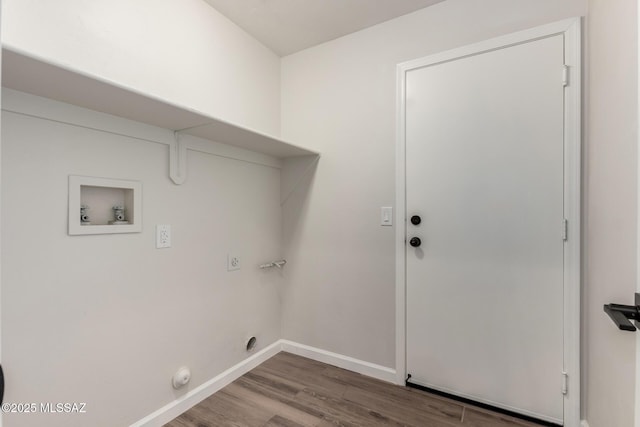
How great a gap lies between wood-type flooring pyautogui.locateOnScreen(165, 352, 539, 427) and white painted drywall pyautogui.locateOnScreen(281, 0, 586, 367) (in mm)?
242

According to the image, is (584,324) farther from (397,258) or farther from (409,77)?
(409,77)

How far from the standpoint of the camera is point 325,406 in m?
1.74

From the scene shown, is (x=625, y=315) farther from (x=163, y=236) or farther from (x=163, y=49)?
(x=163, y=49)

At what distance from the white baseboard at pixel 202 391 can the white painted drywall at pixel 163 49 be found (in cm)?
160

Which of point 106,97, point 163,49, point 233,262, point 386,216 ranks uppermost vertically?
point 163,49

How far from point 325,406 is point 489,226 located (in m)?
1.40

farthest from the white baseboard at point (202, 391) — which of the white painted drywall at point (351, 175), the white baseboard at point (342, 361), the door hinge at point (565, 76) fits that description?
the door hinge at point (565, 76)

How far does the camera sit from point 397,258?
1.97m

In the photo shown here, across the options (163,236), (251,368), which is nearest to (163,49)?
(163,236)

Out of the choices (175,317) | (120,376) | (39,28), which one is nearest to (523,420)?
(175,317)

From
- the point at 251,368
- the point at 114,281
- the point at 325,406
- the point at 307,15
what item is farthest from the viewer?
the point at 251,368

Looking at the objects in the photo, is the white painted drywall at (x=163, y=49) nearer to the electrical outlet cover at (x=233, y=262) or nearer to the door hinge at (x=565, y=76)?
the electrical outlet cover at (x=233, y=262)

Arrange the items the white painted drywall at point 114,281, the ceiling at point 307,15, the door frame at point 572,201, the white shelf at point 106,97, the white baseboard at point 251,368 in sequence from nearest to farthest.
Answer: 1. the white shelf at point 106,97
2. the white painted drywall at point 114,281
3. the door frame at point 572,201
4. the white baseboard at point 251,368
5. the ceiling at point 307,15

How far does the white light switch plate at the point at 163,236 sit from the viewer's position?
1606mm
